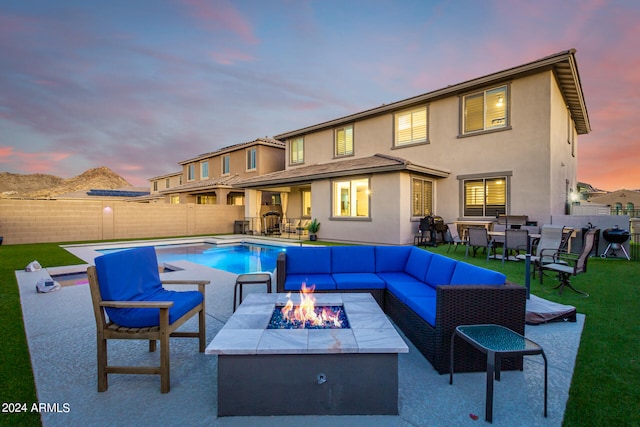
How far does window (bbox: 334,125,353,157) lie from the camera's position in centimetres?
1619

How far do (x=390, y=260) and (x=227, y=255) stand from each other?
884 cm

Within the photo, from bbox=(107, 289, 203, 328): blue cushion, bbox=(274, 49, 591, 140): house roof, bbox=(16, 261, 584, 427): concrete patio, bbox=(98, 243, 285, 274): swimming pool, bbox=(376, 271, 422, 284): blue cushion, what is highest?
bbox=(274, 49, 591, 140): house roof

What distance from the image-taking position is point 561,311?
4180 mm

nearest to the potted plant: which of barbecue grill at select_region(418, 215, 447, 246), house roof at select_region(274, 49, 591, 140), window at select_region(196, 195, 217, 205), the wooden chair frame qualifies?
barbecue grill at select_region(418, 215, 447, 246)

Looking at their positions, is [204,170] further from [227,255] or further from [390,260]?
[390,260]

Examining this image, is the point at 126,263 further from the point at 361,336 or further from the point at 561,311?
the point at 561,311

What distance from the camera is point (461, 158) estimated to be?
1260 centimetres

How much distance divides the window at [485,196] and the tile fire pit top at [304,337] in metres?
10.8

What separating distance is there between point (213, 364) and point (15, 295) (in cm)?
515

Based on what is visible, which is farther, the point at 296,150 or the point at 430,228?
the point at 296,150

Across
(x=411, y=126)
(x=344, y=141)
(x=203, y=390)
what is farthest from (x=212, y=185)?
(x=203, y=390)

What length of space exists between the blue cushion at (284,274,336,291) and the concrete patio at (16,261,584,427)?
1164mm

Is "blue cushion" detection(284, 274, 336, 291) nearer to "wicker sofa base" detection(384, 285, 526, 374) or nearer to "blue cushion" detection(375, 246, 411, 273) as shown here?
"blue cushion" detection(375, 246, 411, 273)

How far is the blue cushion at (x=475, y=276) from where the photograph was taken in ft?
9.91
